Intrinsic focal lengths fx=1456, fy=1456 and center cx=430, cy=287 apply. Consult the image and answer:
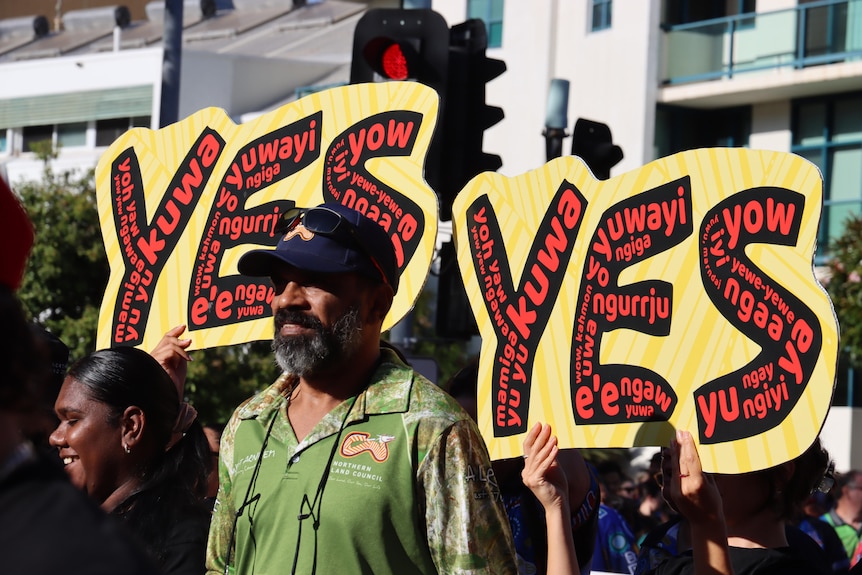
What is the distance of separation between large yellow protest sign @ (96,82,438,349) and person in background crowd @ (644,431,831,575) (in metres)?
0.99

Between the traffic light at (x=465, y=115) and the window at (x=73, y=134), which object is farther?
the window at (x=73, y=134)

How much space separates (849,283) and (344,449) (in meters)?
12.4

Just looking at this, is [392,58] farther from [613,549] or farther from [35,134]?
[35,134]

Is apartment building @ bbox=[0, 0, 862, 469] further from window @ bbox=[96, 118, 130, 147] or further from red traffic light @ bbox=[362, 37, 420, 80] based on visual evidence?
red traffic light @ bbox=[362, 37, 420, 80]

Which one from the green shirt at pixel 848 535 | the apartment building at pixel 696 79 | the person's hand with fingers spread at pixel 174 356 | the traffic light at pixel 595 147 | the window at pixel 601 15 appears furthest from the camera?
the window at pixel 601 15

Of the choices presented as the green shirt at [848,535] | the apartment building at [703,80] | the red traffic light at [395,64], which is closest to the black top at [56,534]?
the red traffic light at [395,64]

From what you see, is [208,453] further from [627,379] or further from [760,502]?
[760,502]

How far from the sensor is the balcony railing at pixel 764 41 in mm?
21500

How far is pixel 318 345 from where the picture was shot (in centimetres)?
355

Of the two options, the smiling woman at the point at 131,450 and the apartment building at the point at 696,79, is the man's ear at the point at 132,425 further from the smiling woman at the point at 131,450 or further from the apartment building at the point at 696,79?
the apartment building at the point at 696,79

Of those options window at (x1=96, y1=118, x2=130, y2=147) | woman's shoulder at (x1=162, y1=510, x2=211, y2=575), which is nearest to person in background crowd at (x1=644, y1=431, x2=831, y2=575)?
woman's shoulder at (x1=162, y1=510, x2=211, y2=575)

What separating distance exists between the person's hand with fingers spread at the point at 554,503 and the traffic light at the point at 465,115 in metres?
2.99

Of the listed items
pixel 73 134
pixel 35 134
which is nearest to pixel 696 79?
pixel 73 134

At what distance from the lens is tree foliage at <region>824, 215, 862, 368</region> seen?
14.9 m
